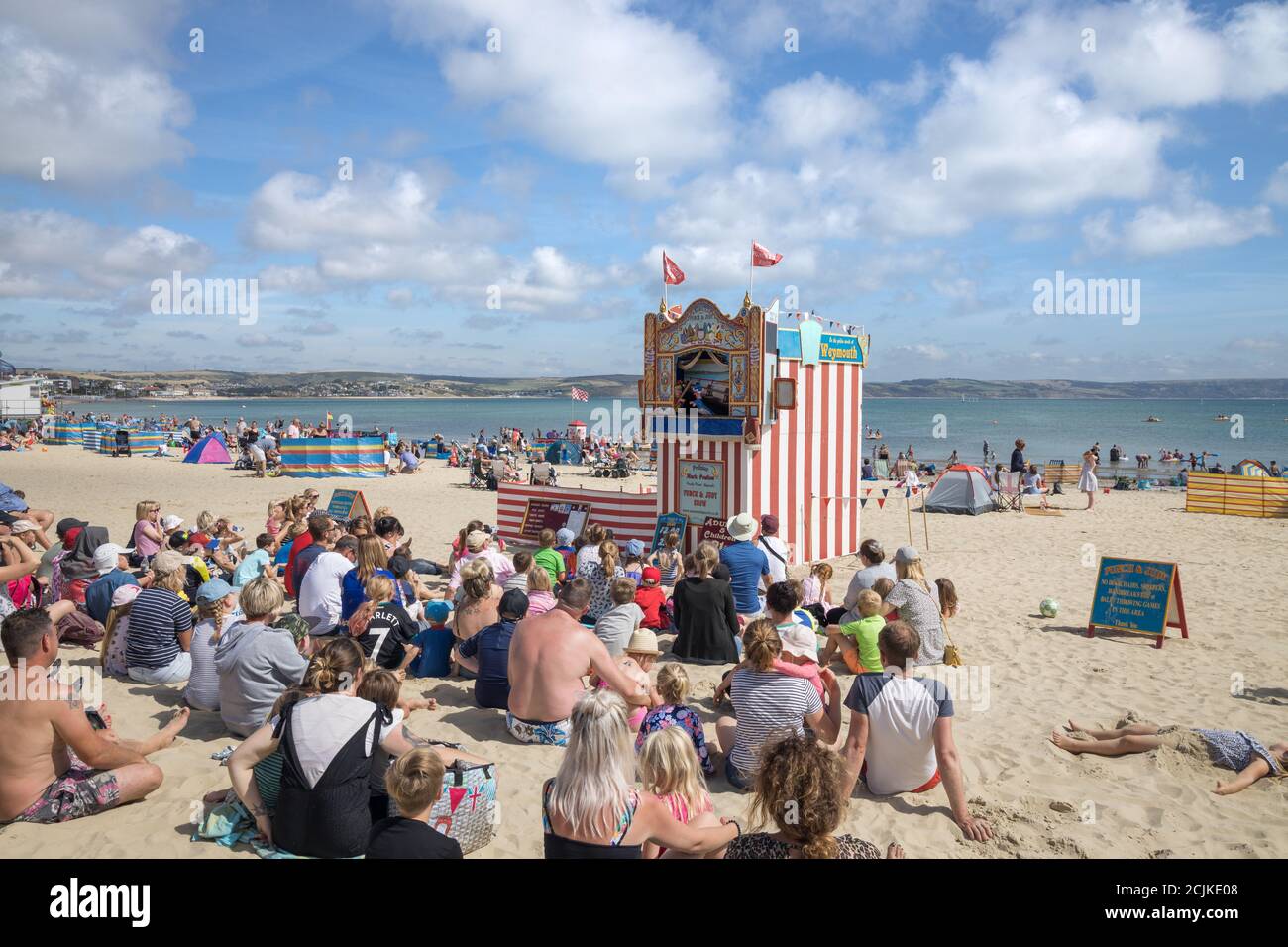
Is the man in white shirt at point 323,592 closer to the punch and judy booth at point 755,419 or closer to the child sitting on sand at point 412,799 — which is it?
the child sitting on sand at point 412,799

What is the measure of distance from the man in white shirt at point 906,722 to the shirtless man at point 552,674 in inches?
52.5

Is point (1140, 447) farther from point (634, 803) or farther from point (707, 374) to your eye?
point (634, 803)

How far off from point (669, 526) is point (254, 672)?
7.80 metres

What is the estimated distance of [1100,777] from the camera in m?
5.02

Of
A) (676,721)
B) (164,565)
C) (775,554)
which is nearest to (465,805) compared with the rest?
(676,721)

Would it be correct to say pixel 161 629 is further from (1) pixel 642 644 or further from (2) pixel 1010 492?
(2) pixel 1010 492

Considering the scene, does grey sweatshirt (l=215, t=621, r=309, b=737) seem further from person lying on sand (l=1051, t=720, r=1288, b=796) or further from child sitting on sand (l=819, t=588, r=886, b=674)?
person lying on sand (l=1051, t=720, r=1288, b=796)

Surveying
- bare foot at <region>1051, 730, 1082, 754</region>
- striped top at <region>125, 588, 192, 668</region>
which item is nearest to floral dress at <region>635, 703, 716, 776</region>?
bare foot at <region>1051, 730, 1082, 754</region>

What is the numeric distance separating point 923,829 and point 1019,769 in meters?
1.22

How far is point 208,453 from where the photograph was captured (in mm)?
30703

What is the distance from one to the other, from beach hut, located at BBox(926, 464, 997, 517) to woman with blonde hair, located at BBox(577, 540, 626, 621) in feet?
40.6

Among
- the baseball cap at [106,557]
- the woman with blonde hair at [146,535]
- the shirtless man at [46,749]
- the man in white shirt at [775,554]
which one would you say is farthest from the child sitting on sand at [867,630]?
the woman with blonde hair at [146,535]

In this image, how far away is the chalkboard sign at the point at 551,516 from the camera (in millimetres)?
12805
